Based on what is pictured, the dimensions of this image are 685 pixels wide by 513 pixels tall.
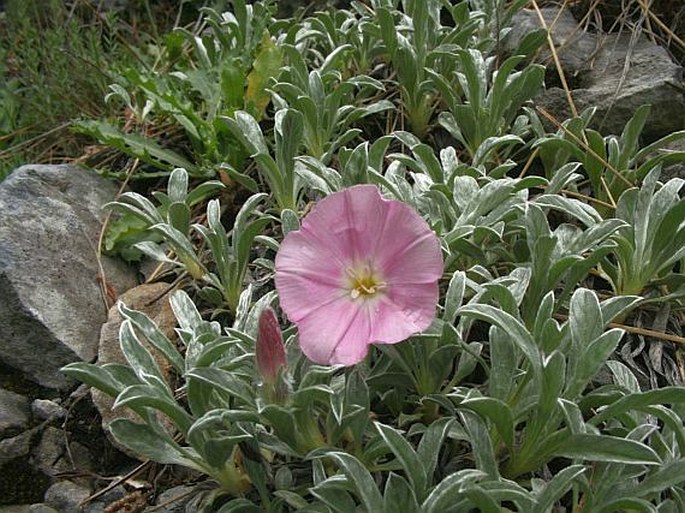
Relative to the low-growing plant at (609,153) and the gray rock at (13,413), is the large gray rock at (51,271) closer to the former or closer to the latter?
the gray rock at (13,413)

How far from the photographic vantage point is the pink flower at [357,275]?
1.66 m

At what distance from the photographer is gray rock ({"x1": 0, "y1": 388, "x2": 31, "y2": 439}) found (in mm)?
2311

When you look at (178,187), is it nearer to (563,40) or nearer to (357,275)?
(357,275)

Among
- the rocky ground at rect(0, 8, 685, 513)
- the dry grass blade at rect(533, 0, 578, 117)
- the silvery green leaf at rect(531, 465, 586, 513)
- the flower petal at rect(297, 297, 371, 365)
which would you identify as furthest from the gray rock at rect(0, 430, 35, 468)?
the dry grass blade at rect(533, 0, 578, 117)

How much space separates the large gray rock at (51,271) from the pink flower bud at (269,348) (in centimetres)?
95

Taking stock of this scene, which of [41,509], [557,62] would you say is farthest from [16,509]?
[557,62]

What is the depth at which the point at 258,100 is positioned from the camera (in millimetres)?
3021

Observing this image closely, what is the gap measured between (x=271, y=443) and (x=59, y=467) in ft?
2.57

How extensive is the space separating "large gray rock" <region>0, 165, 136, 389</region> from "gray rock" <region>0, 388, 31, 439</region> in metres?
0.08

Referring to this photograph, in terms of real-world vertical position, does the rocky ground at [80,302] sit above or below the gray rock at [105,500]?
→ above

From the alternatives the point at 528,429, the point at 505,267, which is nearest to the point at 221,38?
the point at 505,267

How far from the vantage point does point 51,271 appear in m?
2.61

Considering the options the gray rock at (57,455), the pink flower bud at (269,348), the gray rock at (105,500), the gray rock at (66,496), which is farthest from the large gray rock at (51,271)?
the pink flower bud at (269,348)

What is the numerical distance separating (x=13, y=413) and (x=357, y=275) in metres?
1.20
